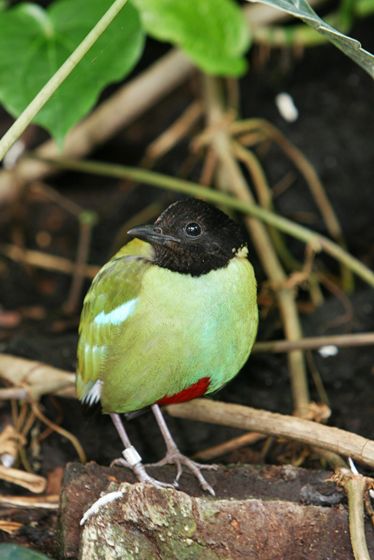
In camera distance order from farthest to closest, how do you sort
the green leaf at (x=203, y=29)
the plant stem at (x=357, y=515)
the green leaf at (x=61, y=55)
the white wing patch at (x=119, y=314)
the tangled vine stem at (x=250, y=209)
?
the green leaf at (x=203, y=29) → the tangled vine stem at (x=250, y=209) → the green leaf at (x=61, y=55) → the white wing patch at (x=119, y=314) → the plant stem at (x=357, y=515)

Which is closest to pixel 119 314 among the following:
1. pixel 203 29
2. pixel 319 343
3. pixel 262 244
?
pixel 319 343

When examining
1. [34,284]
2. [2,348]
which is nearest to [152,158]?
[34,284]

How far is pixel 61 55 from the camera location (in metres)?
3.86

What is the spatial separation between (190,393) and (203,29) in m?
2.02

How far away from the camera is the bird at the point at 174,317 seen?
9.65ft

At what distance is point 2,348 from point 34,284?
111 cm

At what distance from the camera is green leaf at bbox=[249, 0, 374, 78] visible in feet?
8.74

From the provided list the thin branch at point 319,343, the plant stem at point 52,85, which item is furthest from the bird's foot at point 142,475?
the plant stem at point 52,85

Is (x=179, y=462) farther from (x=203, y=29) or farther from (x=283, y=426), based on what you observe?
(x=203, y=29)

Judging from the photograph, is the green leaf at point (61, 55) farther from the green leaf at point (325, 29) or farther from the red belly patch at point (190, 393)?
the red belly patch at point (190, 393)

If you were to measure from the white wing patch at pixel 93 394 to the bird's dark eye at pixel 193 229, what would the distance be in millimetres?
550

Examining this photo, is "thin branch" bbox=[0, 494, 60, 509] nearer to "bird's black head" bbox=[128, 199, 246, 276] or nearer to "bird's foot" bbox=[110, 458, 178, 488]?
"bird's foot" bbox=[110, 458, 178, 488]

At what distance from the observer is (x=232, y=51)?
15.0ft

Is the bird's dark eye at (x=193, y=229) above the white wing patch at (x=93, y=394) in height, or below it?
above
